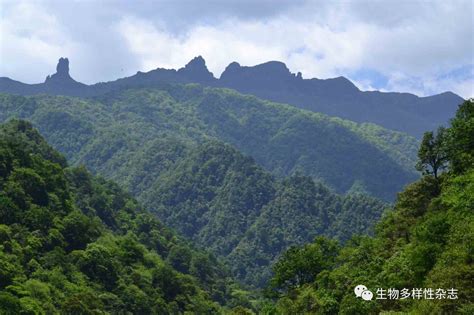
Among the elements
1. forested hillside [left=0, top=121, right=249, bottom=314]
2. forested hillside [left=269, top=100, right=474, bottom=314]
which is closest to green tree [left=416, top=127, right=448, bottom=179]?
forested hillside [left=269, top=100, right=474, bottom=314]

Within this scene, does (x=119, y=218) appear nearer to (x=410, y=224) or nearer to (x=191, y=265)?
(x=191, y=265)

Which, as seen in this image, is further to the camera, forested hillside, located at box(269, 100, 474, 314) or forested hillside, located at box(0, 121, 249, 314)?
forested hillside, located at box(0, 121, 249, 314)

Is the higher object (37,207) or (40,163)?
(40,163)

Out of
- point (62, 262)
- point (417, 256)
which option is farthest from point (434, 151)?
point (62, 262)

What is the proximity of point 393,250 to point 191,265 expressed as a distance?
307ft

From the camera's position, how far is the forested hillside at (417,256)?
1570 inches

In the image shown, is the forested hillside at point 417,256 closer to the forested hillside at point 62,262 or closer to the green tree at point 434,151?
the green tree at point 434,151

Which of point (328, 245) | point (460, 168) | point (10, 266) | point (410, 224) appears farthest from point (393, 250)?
point (10, 266)

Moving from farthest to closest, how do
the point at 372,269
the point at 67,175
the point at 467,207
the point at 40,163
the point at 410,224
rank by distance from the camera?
the point at 67,175 → the point at 40,163 → the point at 410,224 → the point at 372,269 → the point at 467,207

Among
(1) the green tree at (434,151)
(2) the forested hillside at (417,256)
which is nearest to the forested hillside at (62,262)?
(2) the forested hillside at (417,256)

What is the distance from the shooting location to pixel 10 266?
75.0 meters

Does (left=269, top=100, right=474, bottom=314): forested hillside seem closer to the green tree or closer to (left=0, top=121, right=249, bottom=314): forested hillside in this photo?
the green tree

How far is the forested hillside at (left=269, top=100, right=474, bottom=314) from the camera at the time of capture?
3988 centimetres

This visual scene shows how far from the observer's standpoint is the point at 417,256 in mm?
47906
